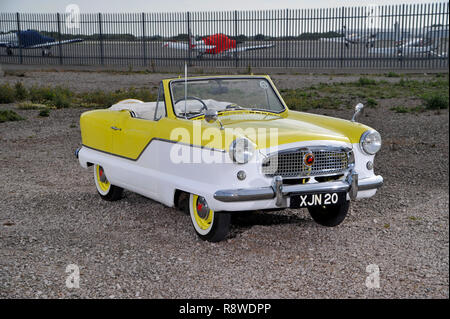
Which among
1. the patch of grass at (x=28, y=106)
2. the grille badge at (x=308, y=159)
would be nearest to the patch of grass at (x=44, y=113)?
the patch of grass at (x=28, y=106)

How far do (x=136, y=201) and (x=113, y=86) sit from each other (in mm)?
13427

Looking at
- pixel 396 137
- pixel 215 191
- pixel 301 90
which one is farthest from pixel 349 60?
pixel 215 191

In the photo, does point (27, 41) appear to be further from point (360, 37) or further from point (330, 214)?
point (330, 214)

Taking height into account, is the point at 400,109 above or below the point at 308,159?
below

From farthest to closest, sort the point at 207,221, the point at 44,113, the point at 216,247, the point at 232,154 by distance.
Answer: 1. the point at 44,113
2. the point at 207,221
3. the point at 216,247
4. the point at 232,154

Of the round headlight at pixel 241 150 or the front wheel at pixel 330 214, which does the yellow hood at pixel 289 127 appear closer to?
the round headlight at pixel 241 150

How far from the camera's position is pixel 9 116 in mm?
13172

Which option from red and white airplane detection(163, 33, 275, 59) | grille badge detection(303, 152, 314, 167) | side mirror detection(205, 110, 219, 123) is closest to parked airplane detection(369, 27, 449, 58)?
red and white airplane detection(163, 33, 275, 59)

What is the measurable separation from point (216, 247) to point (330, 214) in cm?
135

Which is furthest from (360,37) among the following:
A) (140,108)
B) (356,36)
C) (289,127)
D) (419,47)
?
(289,127)

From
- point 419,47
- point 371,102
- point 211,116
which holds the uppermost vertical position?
point 419,47

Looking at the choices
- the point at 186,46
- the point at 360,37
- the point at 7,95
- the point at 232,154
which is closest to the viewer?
the point at 232,154

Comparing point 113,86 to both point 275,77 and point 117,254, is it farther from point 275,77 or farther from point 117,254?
point 117,254

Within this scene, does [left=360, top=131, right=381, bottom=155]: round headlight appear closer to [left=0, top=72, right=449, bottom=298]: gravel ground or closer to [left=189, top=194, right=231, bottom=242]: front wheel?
[left=0, top=72, right=449, bottom=298]: gravel ground
